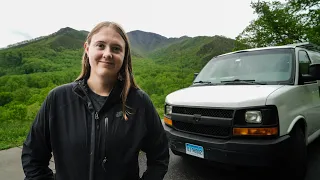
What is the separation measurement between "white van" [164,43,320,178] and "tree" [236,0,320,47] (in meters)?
17.8

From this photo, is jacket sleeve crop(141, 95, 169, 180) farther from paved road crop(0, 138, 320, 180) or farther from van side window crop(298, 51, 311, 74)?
van side window crop(298, 51, 311, 74)

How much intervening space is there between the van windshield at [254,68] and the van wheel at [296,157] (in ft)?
2.79

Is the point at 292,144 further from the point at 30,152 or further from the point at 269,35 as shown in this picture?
the point at 269,35

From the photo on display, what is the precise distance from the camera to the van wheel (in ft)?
9.09

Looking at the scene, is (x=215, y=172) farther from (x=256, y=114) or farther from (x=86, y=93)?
(x=86, y=93)

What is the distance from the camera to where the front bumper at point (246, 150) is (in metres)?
2.67

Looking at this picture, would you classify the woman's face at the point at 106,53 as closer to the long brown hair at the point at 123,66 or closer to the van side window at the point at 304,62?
the long brown hair at the point at 123,66

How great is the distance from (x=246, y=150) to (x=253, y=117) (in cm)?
40

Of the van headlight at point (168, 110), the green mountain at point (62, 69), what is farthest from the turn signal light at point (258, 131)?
the green mountain at point (62, 69)


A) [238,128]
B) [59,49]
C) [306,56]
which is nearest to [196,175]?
[238,128]

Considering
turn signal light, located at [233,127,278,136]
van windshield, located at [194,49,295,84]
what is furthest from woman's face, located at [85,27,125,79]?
van windshield, located at [194,49,295,84]

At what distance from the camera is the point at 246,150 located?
2.73m

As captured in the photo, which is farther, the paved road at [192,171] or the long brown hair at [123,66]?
the paved road at [192,171]

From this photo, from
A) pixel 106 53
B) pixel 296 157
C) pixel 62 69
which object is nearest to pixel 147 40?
pixel 62 69
